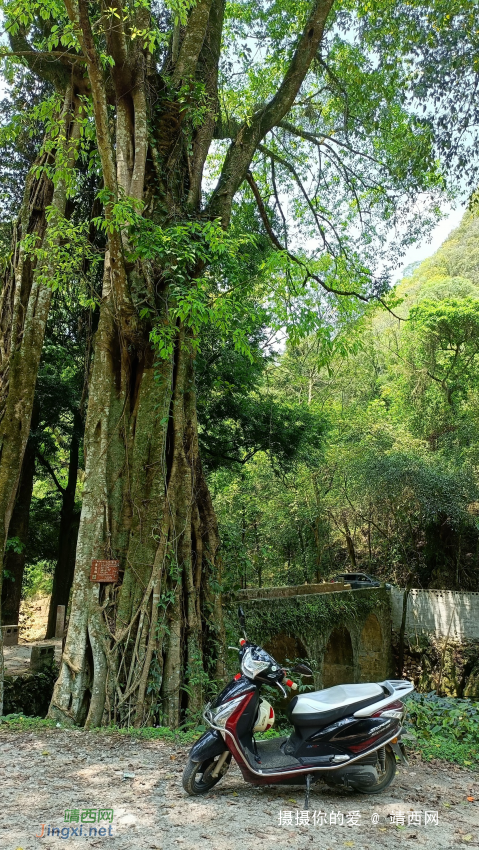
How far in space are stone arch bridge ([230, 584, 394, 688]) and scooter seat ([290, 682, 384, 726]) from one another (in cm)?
564

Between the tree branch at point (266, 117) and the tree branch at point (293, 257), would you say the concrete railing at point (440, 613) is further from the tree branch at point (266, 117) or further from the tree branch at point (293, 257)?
the tree branch at point (266, 117)

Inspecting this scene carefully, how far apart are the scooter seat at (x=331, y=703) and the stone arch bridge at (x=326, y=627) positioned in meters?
5.64

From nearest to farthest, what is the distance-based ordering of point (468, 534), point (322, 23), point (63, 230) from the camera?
point (63, 230), point (322, 23), point (468, 534)

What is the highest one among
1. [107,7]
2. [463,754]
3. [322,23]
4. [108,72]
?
[322,23]

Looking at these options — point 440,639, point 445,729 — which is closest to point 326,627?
point 440,639

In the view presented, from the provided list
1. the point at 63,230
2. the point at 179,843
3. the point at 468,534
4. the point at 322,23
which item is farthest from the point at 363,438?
the point at 179,843

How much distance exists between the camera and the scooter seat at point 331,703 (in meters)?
3.57

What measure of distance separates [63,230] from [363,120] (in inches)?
259

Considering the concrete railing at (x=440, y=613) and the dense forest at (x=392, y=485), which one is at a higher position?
the dense forest at (x=392, y=485)

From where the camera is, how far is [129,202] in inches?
216

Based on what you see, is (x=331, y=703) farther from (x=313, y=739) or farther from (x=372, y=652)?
(x=372, y=652)

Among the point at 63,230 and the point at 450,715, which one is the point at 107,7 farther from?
the point at 450,715

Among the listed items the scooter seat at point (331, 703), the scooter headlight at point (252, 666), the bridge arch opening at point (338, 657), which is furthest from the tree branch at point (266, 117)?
the bridge arch opening at point (338, 657)

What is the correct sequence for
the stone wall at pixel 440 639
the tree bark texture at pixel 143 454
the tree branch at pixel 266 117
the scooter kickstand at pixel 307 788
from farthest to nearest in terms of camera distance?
1. the stone wall at pixel 440 639
2. the tree branch at pixel 266 117
3. the tree bark texture at pixel 143 454
4. the scooter kickstand at pixel 307 788
